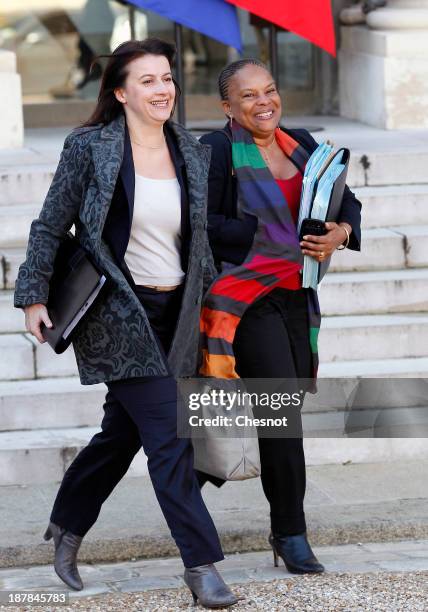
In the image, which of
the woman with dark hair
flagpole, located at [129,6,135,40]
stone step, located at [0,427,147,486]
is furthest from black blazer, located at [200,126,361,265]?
flagpole, located at [129,6,135,40]

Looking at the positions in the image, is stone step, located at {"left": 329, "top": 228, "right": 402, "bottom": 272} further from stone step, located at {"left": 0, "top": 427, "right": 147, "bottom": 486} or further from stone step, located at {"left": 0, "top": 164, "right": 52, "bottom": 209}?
stone step, located at {"left": 0, "top": 427, "right": 147, "bottom": 486}

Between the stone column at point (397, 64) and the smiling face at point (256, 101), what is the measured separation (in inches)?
203

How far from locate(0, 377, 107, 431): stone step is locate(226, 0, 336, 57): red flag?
350 centimetres

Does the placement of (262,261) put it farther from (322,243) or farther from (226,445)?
(226,445)

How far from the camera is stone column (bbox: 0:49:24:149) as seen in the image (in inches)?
346

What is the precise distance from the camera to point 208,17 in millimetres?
8719

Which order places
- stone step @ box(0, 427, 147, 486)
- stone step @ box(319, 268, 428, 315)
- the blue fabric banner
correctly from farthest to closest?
1. the blue fabric banner
2. stone step @ box(319, 268, 428, 315)
3. stone step @ box(0, 427, 147, 486)

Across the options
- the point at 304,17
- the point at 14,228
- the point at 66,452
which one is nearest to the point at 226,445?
the point at 66,452

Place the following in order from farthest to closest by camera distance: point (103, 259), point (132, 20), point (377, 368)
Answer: point (132, 20) < point (377, 368) < point (103, 259)

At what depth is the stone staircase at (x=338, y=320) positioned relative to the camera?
19.6 feet

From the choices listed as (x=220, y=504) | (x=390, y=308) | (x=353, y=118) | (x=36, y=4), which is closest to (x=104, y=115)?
(x=220, y=504)

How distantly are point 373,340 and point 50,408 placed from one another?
64.8 inches

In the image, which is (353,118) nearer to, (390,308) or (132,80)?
(390,308)

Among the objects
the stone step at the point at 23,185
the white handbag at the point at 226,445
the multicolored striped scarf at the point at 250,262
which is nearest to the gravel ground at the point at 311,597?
the white handbag at the point at 226,445
